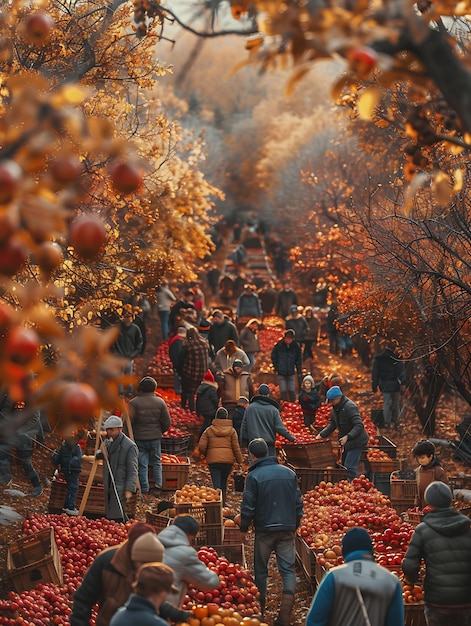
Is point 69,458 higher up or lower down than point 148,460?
lower down

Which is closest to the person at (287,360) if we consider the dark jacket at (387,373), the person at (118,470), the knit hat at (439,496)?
the dark jacket at (387,373)

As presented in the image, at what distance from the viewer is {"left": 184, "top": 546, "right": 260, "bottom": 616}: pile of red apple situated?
981cm

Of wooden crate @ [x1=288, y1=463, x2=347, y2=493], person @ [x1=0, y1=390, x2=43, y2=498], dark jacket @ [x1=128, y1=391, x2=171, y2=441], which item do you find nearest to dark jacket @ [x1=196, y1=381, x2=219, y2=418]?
dark jacket @ [x1=128, y1=391, x2=171, y2=441]

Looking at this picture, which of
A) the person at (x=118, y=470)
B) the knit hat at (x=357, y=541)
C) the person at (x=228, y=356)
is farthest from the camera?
the person at (x=228, y=356)

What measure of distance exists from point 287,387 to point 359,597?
45.6ft

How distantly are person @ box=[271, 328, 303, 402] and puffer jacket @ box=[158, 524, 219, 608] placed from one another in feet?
40.6

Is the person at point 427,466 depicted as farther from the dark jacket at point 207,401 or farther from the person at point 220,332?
the person at point 220,332

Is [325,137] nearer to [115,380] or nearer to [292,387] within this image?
[292,387]

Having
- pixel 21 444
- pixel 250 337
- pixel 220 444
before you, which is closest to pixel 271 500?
pixel 220 444

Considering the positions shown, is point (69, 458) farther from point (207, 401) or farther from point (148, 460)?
point (207, 401)

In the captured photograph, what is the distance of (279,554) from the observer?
34.4 ft

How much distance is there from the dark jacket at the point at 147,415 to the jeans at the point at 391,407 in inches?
265

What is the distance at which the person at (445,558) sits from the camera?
826 cm

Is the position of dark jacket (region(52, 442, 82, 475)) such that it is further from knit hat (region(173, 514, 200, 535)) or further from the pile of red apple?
knit hat (region(173, 514, 200, 535))
